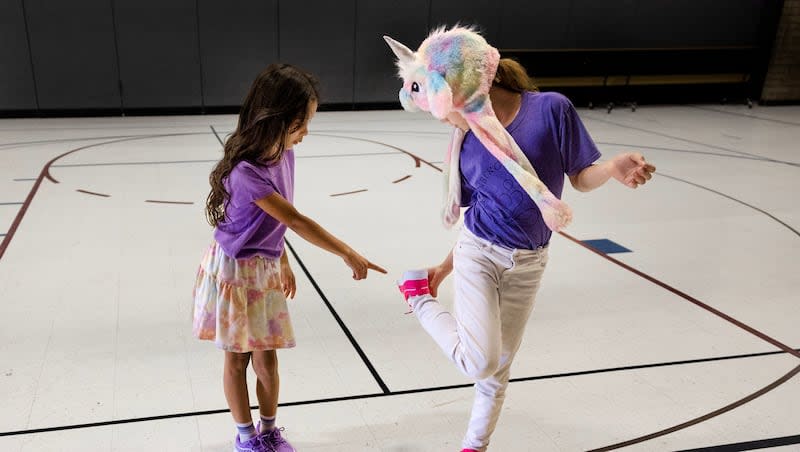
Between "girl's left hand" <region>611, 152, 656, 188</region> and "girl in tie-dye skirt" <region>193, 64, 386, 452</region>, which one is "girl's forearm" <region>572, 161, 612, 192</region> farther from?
"girl in tie-dye skirt" <region>193, 64, 386, 452</region>

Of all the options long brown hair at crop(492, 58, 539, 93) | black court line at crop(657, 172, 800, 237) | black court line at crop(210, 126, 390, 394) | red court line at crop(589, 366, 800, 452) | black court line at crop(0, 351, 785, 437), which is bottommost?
black court line at crop(657, 172, 800, 237)

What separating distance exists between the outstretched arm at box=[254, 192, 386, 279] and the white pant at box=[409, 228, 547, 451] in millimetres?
256

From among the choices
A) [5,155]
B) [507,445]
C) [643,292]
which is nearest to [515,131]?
[507,445]

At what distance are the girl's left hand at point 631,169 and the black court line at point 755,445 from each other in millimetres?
1025

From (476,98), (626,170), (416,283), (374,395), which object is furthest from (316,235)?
(374,395)

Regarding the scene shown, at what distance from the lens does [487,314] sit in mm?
1721

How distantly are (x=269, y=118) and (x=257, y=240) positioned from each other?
34cm

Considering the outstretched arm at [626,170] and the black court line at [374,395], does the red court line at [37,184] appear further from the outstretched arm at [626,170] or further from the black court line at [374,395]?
the outstretched arm at [626,170]

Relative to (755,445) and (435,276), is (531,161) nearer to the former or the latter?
(435,276)

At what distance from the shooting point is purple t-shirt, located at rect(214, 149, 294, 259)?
1.70 meters

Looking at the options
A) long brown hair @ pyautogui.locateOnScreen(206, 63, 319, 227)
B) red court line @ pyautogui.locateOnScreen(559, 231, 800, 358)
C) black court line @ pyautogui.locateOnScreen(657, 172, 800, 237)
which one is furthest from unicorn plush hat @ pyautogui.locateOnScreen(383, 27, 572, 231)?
black court line @ pyautogui.locateOnScreen(657, 172, 800, 237)

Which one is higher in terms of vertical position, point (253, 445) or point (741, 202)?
point (253, 445)

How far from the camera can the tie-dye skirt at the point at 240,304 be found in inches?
71.1

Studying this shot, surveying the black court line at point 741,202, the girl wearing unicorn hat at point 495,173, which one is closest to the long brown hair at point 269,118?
the girl wearing unicorn hat at point 495,173
